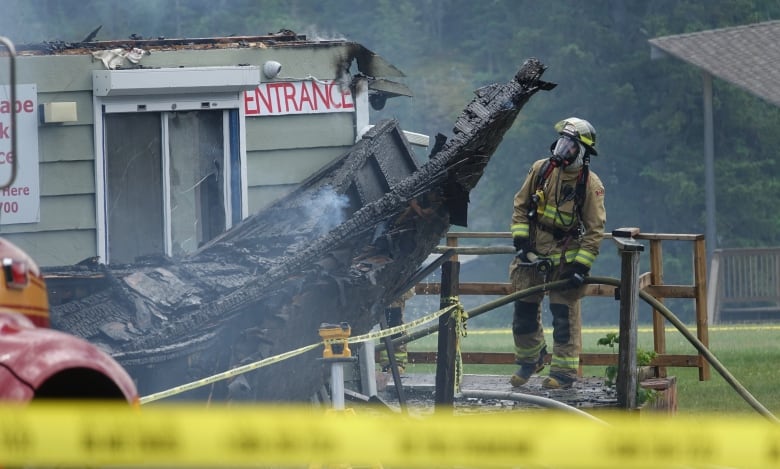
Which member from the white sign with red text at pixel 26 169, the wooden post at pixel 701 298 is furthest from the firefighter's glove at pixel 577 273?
the white sign with red text at pixel 26 169

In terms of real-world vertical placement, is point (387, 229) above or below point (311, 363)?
above

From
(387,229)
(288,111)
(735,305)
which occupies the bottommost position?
(735,305)

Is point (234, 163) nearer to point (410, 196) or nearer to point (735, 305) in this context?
point (410, 196)

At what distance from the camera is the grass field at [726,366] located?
11.7 meters

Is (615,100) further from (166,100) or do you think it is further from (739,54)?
(166,100)

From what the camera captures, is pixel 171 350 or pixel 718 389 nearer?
pixel 171 350

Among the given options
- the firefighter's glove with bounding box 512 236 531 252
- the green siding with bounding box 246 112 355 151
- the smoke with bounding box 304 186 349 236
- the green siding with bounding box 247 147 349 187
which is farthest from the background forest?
the smoke with bounding box 304 186 349 236

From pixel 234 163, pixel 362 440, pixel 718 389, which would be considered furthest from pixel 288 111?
pixel 362 440

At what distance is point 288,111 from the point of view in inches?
427

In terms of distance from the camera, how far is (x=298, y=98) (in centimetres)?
1087

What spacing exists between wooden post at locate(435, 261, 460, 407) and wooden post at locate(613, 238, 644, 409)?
4.13 feet

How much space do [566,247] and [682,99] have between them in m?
22.1

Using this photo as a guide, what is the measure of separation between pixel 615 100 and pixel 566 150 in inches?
881

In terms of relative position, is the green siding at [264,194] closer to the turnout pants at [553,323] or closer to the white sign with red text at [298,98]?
the white sign with red text at [298,98]
